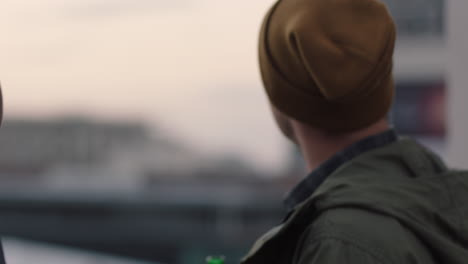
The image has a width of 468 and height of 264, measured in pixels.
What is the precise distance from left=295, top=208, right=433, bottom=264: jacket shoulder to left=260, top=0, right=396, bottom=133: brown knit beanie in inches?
7.0

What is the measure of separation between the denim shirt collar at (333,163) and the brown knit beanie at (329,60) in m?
0.02

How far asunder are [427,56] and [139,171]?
12023 mm

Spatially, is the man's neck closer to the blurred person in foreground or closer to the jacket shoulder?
the blurred person in foreground

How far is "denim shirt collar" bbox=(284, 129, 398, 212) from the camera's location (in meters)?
1.08

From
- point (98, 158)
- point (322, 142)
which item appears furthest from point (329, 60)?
point (98, 158)

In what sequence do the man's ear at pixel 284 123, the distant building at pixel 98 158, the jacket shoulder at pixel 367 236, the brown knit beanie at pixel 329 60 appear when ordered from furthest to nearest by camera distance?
the distant building at pixel 98 158, the man's ear at pixel 284 123, the brown knit beanie at pixel 329 60, the jacket shoulder at pixel 367 236

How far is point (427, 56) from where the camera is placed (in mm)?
21703

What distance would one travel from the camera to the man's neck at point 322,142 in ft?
3.59

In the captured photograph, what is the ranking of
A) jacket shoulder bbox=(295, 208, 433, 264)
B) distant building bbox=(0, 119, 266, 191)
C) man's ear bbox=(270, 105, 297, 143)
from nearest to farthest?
jacket shoulder bbox=(295, 208, 433, 264)
man's ear bbox=(270, 105, 297, 143)
distant building bbox=(0, 119, 266, 191)

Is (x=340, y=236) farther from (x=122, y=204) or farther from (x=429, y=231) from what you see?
(x=122, y=204)

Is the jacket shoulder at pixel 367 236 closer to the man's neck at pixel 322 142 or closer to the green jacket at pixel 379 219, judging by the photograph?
the green jacket at pixel 379 219

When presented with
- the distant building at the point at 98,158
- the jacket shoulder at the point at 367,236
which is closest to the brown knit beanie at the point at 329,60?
the jacket shoulder at the point at 367,236

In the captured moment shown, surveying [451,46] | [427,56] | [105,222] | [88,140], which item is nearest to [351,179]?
[451,46]

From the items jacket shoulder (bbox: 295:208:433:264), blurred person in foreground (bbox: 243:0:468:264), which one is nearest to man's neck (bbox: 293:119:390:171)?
blurred person in foreground (bbox: 243:0:468:264)
